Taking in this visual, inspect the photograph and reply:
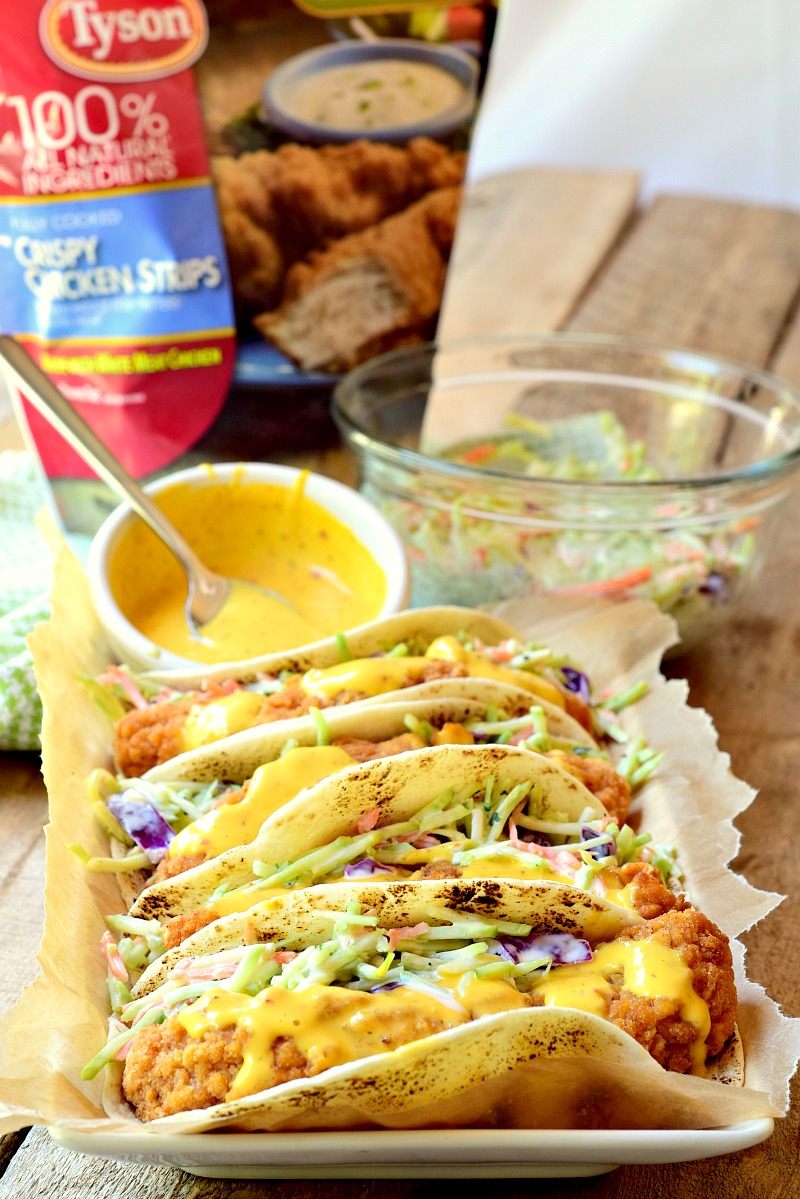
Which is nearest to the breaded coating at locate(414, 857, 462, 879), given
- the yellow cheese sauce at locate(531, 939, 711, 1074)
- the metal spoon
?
the yellow cheese sauce at locate(531, 939, 711, 1074)

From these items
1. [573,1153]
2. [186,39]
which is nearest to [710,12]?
[186,39]

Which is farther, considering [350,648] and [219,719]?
[350,648]

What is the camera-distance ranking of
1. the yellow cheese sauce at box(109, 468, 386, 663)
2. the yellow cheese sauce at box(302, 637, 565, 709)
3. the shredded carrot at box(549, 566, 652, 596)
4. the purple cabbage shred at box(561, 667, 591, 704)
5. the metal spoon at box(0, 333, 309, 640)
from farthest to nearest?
the shredded carrot at box(549, 566, 652, 596)
the yellow cheese sauce at box(109, 468, 386, 663)
the metal spoon at box(0, 333, 309, 640)
the purple cabbage shred at box(561, 667, 591, 704)
the yellow cheese sauce at box(302, 637, 565, 709)

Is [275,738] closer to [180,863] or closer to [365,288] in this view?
[180,863]

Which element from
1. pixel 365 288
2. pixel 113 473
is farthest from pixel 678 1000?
pixel 365 288

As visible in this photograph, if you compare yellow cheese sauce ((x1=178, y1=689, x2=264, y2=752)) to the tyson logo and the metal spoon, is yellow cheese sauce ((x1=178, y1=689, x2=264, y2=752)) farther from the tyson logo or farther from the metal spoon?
the tyson logo

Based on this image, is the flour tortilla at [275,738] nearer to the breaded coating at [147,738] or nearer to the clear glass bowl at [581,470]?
the breaded coating at [147,738]

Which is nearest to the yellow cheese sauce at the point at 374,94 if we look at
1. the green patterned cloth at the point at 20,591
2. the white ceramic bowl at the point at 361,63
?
the white ceramic bowl at the point at 361,63
